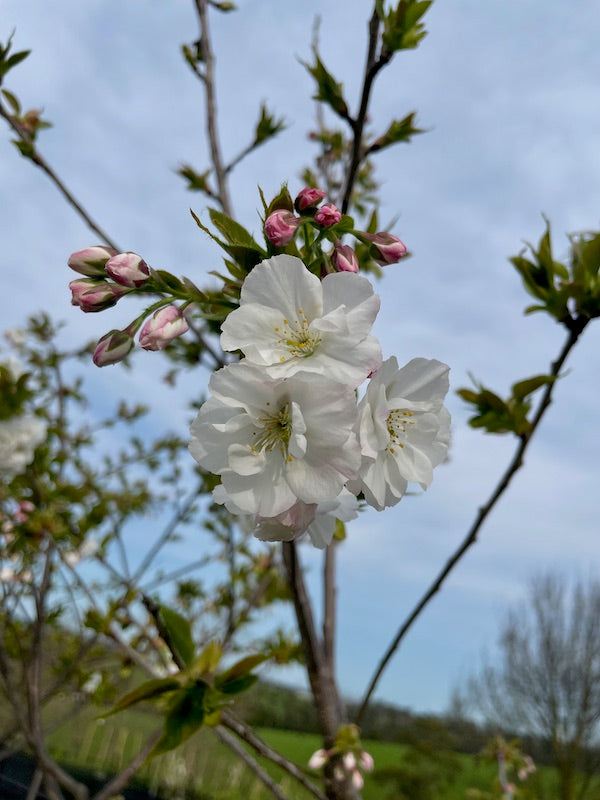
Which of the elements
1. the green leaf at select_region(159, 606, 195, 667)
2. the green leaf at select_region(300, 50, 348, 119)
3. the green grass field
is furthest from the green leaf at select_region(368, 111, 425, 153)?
the green grass field

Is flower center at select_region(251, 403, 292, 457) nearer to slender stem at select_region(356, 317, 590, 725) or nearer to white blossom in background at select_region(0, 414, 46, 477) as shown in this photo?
slender stem at select_region(356, 317, 590, 725)

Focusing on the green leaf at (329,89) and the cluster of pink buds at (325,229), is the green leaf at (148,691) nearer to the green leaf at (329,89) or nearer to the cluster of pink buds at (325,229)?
the cluster of pink buds at (325,229)

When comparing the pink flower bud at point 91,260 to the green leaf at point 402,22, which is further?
the green leaf at point 402,22

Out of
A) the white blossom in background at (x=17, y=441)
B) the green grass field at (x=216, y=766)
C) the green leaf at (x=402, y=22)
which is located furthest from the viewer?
the green grass field at (x=216, y=766)

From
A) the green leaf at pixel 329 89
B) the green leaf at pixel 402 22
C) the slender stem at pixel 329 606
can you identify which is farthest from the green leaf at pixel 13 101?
the slender stem at pixel 329 606

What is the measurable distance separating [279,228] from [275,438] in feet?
0.62

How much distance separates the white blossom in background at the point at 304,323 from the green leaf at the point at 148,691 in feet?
1.09

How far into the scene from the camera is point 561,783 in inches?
447

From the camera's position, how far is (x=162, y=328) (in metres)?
0.64

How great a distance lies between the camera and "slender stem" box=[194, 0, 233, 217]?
5.21 feet

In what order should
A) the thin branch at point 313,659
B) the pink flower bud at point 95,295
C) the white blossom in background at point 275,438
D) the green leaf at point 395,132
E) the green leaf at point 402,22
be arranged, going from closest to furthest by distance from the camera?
the white blossom in background at point 275,438, the pink flower bud at point 95,295, the thin branch at point 313,659, the green leaf at point 402,22, the green leaf at point 395,132

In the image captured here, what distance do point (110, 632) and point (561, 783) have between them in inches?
505

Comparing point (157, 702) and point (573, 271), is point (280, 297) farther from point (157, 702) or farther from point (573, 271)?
point (573, 271)

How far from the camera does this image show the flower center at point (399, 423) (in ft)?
2.18
